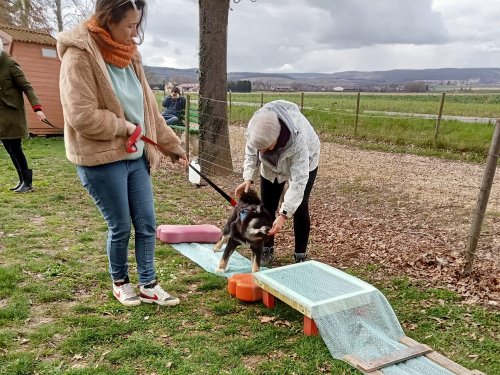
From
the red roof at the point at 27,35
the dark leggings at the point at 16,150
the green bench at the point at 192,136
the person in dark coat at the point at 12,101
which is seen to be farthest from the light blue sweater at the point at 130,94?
the red roof at the point at 27,35

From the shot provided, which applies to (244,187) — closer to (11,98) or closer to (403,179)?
(11,98)

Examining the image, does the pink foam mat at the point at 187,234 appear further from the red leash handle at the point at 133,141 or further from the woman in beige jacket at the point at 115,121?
the red leash handle at the point at 133,141

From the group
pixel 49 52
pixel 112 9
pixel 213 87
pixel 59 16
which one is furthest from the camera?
pixel 59 16

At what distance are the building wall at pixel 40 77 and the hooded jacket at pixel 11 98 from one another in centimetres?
598

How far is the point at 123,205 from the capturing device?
2.98 metres

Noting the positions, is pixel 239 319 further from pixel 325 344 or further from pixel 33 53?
pixel 33 53

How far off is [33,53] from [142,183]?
1083 centimetres

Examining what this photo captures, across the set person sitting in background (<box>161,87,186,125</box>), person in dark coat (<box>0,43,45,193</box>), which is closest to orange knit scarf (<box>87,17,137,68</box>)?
person in dark coat (<box>0,43,45,193</box>)

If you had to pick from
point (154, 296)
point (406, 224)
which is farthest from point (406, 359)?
point (406, 224)

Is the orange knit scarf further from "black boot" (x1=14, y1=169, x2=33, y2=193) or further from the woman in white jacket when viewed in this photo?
"black boot" (x1=14, y1=169, x2=33, y2=193)

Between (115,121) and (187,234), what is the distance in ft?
7.48

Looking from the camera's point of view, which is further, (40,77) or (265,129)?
(40,77)

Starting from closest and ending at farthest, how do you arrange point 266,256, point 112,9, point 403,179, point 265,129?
point 112,9, point 265,129, point 266,256, point 403,179

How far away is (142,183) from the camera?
3.11 metres
